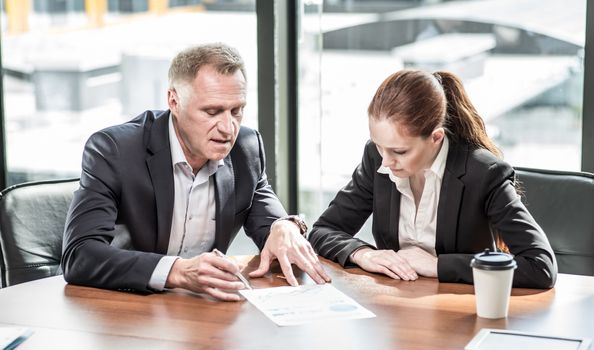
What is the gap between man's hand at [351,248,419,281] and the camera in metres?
2.43

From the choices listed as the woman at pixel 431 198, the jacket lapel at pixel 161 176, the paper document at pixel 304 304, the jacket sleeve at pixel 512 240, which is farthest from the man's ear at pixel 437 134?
the jacket lapel at pixel 161 176

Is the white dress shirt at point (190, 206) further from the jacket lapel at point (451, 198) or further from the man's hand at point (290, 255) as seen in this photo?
the jacket lapel at point (451, 198)

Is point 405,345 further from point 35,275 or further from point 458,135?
point 35,275

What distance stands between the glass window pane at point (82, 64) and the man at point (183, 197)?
1.18m

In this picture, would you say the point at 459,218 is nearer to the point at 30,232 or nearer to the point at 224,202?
the point at 224,202

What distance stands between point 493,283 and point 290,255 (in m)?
0.63

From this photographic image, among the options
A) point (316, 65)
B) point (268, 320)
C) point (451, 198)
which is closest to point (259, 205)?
point (451, 198)

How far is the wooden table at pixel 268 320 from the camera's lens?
1971mm

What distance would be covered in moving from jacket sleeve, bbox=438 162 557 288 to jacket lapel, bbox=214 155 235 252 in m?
0.73

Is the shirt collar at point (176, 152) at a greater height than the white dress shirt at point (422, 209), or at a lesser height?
greater

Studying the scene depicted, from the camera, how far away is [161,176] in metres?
2.68

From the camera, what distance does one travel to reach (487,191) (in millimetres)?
2582

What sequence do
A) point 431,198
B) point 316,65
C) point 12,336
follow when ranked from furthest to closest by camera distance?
point 316,65 → point 431,198 → point 12,336

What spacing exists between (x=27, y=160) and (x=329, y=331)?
2836 mm
